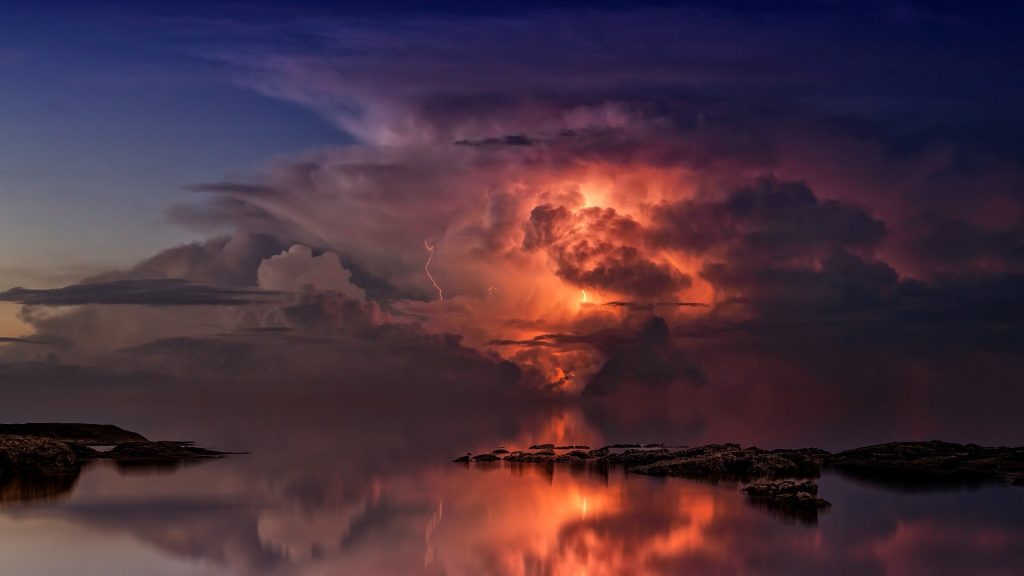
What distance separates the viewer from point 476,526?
43.7 m

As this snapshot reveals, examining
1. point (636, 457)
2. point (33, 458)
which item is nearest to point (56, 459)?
point (33, 458)

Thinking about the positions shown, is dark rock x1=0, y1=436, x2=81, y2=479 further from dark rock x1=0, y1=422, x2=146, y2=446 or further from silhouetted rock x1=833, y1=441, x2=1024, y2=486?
silhouetted rock x1=833, y1=441, x2=1024, y2=486

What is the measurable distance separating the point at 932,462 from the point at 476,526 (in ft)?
146

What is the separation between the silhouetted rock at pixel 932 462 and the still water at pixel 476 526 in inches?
227

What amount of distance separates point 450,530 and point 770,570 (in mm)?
15554

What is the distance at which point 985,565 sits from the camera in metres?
34.3

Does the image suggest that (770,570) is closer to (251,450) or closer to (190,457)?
(190,457)

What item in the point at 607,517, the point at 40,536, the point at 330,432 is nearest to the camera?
the point at 40,536

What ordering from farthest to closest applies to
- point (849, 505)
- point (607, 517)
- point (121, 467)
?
point (121, 467) → point (849, 505) → point (607, 517)

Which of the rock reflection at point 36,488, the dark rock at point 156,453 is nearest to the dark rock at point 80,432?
the dark rock at point 156,453

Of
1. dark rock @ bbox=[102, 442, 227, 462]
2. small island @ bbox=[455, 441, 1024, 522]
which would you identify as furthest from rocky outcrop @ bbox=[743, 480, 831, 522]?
dark rock @ bbox=[102, 442, 227, 462]

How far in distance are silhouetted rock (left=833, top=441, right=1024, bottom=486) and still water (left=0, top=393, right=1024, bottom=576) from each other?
5759 millimetres

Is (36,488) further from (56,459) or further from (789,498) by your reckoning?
(789,498)

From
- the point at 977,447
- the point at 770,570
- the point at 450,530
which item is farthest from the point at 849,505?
the point at 977,447
